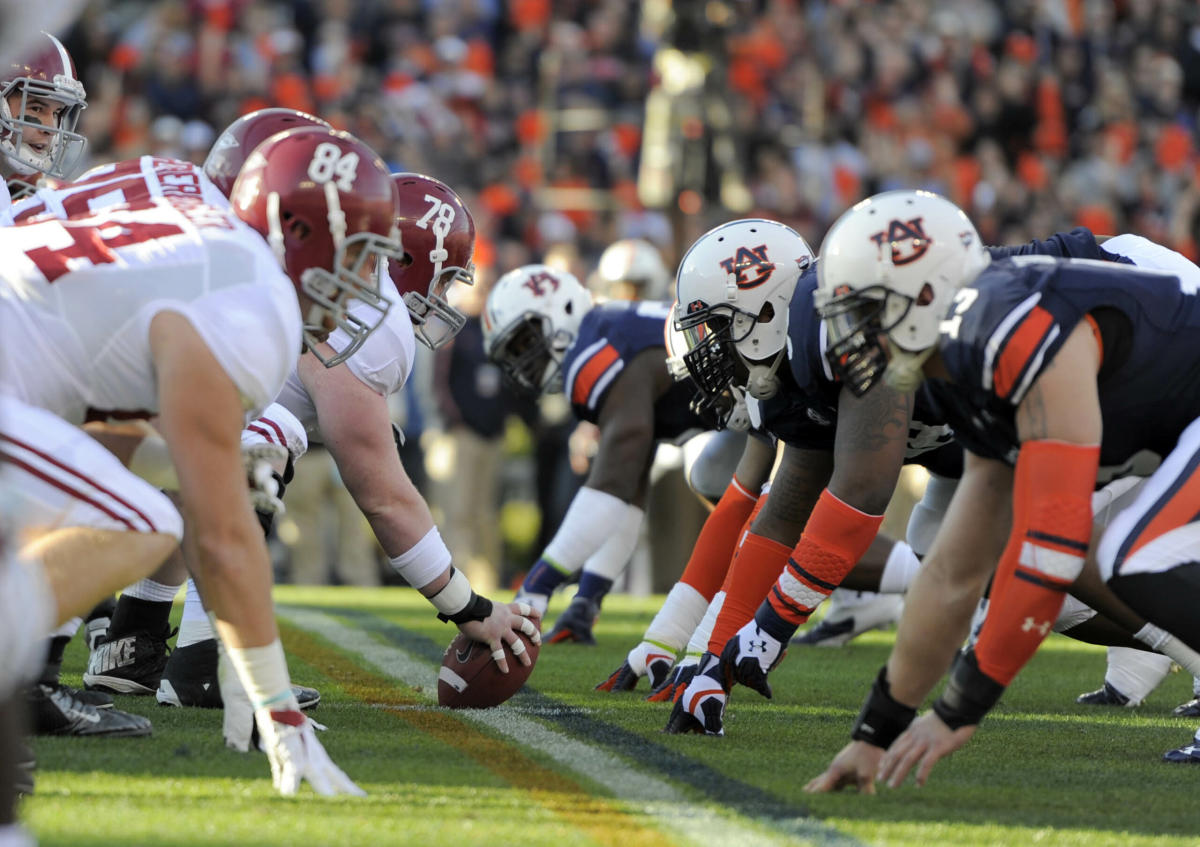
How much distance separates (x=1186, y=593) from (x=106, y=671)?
10.1ft

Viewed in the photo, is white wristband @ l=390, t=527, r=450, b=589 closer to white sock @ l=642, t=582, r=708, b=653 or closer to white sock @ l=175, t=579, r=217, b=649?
white sock @ l=175, t=579, r=217, b=649

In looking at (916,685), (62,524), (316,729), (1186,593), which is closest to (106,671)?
(316,729)

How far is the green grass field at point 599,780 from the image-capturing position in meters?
2.99

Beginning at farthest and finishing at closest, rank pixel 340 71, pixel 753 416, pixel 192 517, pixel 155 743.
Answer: pixel 340 71 → pixel 753 416 → pixel 155 743 → pixel 192 517

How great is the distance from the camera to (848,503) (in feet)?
14.4

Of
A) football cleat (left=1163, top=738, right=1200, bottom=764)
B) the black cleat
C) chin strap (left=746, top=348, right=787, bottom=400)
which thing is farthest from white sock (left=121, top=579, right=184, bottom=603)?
the black cleat

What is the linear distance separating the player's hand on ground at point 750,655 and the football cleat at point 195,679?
1.21m

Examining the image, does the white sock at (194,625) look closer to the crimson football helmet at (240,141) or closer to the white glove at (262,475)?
the white glove at (262,475)

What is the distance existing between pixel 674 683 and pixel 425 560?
37.4 inches

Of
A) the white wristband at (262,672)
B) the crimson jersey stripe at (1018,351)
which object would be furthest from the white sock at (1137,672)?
the white wristband at (262,672)

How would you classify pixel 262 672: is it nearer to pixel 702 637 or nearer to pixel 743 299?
pixel 702 637

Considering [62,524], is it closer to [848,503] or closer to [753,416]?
[848,503]

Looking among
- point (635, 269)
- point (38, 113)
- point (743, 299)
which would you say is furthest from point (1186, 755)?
Answer: point (635, 269)

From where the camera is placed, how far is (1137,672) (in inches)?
212
